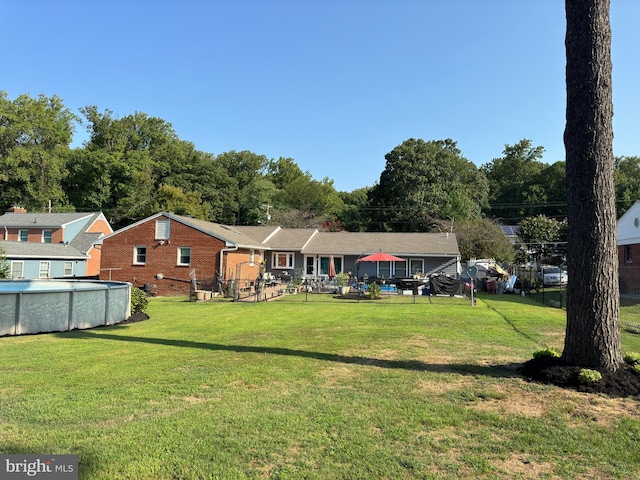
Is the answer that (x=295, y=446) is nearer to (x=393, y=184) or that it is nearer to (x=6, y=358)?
(x=6, y=358)

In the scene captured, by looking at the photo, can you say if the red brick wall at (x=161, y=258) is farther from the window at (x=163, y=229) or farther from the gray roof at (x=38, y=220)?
the gray roof at (x=38, y=220)

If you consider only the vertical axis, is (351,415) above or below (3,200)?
below

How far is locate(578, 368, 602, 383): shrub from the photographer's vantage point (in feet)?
18.5

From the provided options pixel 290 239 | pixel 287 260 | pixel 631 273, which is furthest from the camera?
pixel 290 239

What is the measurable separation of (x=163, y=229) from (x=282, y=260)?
9.24 metres

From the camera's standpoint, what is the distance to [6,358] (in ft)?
25.0

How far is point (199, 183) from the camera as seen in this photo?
57531mm

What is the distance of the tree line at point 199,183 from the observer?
48.6 meters

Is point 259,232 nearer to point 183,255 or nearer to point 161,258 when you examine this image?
point 183,255

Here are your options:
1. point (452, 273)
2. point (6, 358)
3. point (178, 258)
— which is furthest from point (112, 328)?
point (452, 273)

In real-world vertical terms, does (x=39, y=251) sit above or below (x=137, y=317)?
above

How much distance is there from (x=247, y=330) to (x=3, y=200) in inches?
2123

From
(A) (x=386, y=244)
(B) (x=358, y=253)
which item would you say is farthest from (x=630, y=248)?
(B) (x=358, y=253)

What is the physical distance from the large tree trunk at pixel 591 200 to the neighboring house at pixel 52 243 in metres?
31.5
